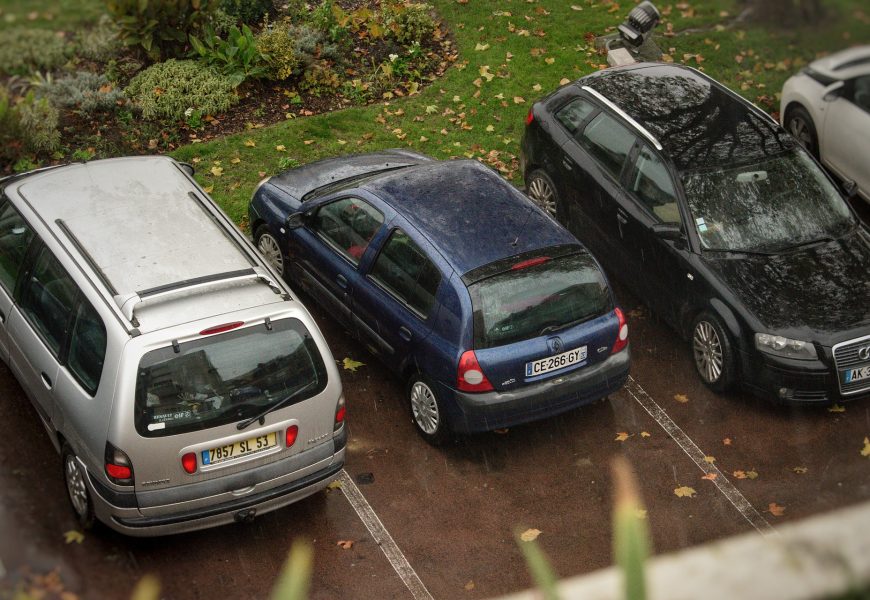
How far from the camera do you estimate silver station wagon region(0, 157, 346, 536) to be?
6504 mm

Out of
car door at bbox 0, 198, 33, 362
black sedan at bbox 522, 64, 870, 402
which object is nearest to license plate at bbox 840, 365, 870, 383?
black sedan at bbox 522, 64, 870, 402

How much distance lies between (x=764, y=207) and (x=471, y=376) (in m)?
3.47

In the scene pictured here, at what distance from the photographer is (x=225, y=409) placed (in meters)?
6.63

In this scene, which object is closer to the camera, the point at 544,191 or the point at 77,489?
the point at 77,489

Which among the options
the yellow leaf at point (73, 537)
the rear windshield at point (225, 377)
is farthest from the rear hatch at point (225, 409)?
the yellow leaf at point (73, 537)

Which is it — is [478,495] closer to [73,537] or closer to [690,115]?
[73,537]

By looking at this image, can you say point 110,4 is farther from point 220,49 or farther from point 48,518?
point 48,518

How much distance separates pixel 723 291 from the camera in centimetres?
891

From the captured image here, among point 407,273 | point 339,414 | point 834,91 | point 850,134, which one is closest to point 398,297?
point 407,273

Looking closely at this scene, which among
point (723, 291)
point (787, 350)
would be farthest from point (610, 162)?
point (787, 350)

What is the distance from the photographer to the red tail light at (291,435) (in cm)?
693

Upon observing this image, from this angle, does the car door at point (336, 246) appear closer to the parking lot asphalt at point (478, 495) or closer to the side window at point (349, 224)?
the side window at point (349, 224)

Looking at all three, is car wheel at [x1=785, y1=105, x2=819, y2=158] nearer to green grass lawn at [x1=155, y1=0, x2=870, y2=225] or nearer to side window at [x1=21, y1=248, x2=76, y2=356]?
green grass lawn at [x1=155, y1=0, x2=870, y2=225]

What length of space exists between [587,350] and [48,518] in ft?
13.6
